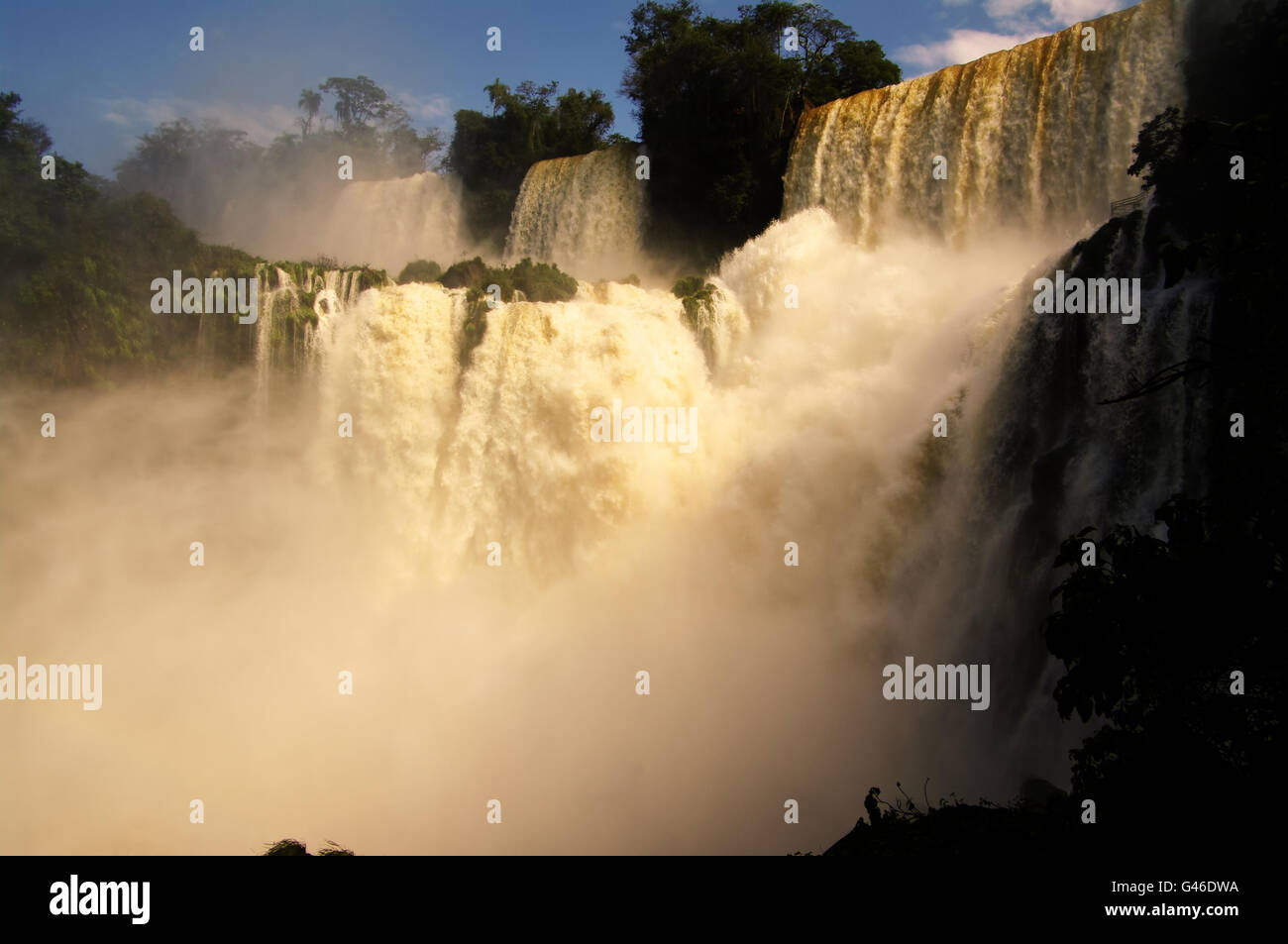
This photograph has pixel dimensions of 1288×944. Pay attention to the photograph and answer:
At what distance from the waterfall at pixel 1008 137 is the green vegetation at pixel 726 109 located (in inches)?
95.5

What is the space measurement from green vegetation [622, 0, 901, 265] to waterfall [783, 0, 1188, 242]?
243 cm

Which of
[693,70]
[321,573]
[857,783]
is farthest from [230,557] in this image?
[693,70]

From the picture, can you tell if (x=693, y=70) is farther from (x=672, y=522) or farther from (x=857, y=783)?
(x=857, y=783)

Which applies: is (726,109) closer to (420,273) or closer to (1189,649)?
(420,273)

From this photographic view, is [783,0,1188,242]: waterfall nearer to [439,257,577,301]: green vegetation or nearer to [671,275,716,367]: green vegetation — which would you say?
[671,275,716,367]: green vegetation

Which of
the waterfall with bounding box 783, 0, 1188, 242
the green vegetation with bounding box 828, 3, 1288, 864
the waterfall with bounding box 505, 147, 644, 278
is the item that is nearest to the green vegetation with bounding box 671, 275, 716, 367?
the waterfall with bounding box 783, 0, 1188, 242

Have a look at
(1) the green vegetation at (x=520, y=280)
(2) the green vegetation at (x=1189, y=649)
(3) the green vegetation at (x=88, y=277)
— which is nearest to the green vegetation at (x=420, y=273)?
(1) the green vegetation at (x=520, y=280)

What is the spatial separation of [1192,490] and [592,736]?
8086mm

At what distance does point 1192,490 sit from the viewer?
7.41 meters

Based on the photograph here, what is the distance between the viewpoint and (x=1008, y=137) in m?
14.5

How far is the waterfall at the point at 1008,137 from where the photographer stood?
1302cm

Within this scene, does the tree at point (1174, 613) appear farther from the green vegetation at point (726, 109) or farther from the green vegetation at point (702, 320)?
the green vegetation at point (726, 109)

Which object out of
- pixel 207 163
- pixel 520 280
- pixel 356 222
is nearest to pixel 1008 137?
pixel 520 280

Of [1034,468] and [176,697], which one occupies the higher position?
[1034,468]
